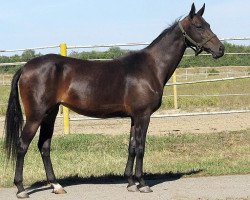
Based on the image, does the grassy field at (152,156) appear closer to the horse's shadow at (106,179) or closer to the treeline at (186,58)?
the horse's shadow at (106,179)

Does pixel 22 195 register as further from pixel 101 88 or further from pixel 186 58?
pixel 186 58

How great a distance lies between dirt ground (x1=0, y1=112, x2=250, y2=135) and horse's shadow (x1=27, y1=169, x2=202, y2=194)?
3.99m

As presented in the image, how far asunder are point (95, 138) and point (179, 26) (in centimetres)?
403

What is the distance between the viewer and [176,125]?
13.2 m

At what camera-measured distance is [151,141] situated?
33.3ft

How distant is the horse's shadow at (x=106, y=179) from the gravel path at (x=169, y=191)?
0.09m

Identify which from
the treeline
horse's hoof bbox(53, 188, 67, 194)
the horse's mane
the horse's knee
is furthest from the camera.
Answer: the treeline

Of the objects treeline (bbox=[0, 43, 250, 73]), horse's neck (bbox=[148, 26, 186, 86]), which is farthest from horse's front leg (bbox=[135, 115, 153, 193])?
treeline (bbox=[0, 43, 250, 73])

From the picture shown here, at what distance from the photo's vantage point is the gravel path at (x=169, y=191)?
6238 millimetres

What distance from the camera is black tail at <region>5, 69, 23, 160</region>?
6.66 metres

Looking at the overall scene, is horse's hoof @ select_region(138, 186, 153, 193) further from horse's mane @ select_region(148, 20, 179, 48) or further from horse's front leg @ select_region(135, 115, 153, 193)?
horse's mane @ select_region(148, 20, 179, 48)

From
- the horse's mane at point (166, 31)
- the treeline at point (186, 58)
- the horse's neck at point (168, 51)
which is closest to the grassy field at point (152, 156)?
the horse's neck at point (168, 51)

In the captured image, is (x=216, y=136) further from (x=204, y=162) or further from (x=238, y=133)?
(x=204, y=162)

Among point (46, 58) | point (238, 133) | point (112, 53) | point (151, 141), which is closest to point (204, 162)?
point (151, 141)
